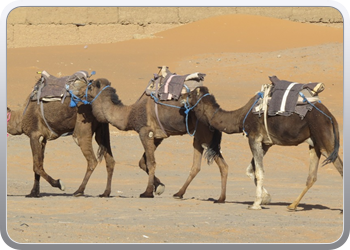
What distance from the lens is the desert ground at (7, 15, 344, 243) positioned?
9711mm

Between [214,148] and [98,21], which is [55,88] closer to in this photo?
[214,148]

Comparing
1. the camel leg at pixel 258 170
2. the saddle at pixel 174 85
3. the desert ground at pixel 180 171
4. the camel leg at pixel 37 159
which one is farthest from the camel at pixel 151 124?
the camel leg at pixel 37 159

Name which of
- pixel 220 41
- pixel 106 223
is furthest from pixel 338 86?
pixel 106 223

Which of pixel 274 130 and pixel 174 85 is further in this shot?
pixel 174 85

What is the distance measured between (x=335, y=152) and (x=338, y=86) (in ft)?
63.6

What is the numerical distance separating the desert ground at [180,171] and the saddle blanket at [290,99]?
1.57 meters

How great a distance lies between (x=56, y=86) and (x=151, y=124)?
197 centimetres

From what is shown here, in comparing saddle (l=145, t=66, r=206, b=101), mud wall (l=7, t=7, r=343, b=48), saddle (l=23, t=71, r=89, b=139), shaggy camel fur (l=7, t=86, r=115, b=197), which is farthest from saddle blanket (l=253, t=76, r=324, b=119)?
mud wall (l=7, t=7, r=343, b=48)

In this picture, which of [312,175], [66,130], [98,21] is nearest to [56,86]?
[66,130]

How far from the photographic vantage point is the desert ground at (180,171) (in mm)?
9711

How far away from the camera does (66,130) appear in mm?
14133

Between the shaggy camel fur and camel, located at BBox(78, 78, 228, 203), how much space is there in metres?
0.37

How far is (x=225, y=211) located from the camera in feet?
37.6

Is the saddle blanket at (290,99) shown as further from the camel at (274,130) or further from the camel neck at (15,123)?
the camel neck at (15,123)
